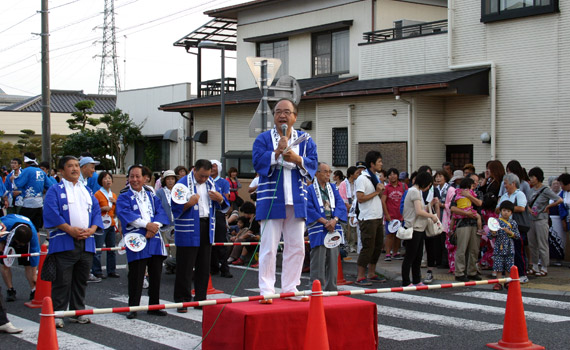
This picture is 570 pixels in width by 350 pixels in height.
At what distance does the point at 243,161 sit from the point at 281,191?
763 inches

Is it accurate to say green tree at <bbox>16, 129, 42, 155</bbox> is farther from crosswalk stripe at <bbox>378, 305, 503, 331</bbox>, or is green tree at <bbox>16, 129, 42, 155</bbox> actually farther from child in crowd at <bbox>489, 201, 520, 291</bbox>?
crosswalk stripe at <bbox>378, 305, 503, 331</bbox>

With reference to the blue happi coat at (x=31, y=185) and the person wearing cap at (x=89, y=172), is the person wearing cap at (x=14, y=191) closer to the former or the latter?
the blue happi coat at (x=31, y=185)

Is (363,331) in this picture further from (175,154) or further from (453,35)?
(175,154)

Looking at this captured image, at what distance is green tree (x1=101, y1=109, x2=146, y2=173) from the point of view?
3139 cm

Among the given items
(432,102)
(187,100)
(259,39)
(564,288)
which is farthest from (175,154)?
(564,288)

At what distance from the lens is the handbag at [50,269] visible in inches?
317

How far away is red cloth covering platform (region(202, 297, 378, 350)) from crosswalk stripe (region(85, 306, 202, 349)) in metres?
0.71

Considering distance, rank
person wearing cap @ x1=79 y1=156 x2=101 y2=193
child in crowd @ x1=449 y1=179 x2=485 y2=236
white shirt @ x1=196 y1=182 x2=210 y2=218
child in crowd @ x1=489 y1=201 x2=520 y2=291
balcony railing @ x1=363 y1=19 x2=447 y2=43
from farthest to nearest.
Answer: balcony railing @ x1=363 y1=19 x2=447 y2=43, child in crowd @ x1=449 y1=179 x2=485 y2=236, person wearing cap @ x1=79 y1=156 x2=101 y2=193, child in crowd @ x1=489 y1=201 x2=520 y2=291, white shirt @ x1=196 y1=182 x2=210 y2=218

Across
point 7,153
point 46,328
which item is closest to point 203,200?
point 46,328

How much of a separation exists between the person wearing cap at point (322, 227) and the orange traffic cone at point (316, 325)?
130 inches

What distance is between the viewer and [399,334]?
7.78 metres

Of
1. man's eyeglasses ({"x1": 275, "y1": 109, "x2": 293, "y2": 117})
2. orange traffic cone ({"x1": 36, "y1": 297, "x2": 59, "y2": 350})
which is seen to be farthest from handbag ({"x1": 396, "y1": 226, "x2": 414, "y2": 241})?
orange traffic cone ({"x1": 36, "y1": 297, "x2": 59, "y2": 350})

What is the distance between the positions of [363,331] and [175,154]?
24374 millimetres

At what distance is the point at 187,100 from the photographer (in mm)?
28938
